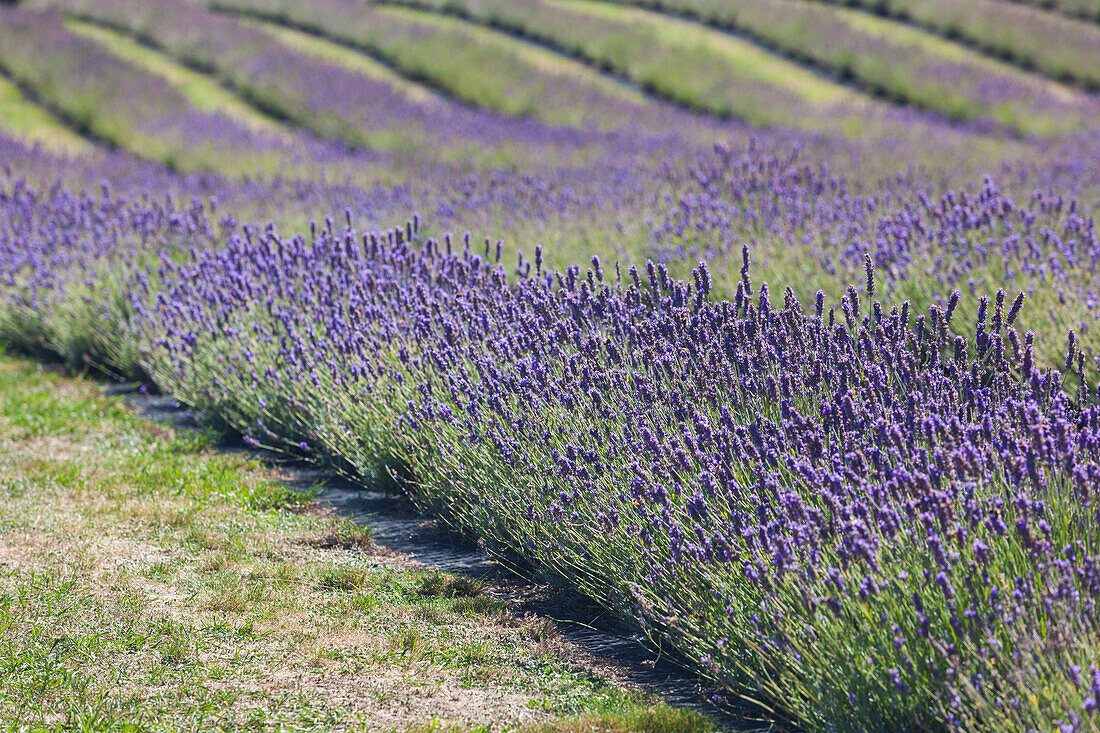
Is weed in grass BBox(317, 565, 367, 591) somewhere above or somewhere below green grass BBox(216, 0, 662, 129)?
below

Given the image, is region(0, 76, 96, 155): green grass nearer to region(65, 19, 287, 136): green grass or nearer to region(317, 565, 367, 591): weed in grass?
region(65, 19, 287, 136): green grass

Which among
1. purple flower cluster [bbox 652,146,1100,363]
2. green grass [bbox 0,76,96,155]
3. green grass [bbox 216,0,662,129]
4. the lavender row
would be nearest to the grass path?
the lavender row

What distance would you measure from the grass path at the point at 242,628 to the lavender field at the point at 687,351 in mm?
324

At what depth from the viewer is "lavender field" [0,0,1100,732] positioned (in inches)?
91.0

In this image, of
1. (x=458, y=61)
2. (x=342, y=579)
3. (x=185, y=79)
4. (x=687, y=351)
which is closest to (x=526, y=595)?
(x=342, y=579)

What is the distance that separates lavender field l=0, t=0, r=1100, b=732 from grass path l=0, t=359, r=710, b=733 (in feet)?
1.06

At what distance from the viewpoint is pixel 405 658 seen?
2.94 metres

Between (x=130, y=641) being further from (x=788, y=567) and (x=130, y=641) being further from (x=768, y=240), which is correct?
(x=768, y=240)

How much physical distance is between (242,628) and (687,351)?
1.78 meters

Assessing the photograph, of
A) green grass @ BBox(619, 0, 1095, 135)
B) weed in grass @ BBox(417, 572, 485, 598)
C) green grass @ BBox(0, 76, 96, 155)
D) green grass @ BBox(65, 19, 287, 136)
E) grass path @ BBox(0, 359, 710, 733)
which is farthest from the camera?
green grass @ BBox(65, 19, 287, 136)

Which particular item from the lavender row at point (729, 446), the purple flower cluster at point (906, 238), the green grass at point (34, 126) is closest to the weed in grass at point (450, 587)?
the lavender row at point (729, 446)

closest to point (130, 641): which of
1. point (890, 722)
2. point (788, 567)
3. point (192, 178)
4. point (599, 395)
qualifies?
point (599, 395)

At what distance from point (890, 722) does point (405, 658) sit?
138 centimetres

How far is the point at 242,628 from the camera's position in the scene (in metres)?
3.10
